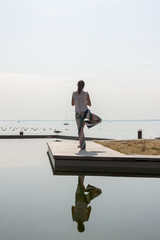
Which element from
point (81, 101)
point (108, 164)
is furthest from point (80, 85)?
point (108, 164)

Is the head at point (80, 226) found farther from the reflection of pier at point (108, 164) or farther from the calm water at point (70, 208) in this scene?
the reflection of pier at point (108, 164)

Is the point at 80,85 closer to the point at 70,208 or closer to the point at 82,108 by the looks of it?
the point at 82,108

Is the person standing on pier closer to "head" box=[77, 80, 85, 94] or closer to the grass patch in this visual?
"head" box=[77, 80, 85, 94]

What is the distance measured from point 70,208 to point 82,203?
45cm

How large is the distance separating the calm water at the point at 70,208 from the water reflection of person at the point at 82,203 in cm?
8

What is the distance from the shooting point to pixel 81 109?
11172 millimetres

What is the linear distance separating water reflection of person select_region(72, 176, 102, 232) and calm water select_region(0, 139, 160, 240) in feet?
0.26

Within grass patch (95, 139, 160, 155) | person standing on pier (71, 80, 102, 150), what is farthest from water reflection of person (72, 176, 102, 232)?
grass patch (95, 139, 160, 155)

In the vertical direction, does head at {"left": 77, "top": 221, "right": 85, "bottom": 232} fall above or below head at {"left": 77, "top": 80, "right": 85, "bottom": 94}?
below

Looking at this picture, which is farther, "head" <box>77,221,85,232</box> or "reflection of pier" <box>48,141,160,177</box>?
"reflection of pier" <box>48,141,160,177</box>

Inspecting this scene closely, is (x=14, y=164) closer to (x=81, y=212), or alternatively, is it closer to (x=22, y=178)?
(x=22, y=178)

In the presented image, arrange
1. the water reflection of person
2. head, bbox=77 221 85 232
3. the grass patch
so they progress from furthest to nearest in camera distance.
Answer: the grass patch
the water reflection of person
head, bbox=77 221 85 232

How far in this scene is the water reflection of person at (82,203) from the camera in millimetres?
4971

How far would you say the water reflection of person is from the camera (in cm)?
497
